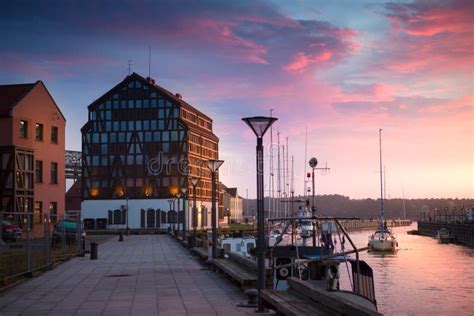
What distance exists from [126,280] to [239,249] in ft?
91.3

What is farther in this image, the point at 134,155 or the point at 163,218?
the point at 134,155

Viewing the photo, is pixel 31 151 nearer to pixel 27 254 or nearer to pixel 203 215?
pixel 27 254

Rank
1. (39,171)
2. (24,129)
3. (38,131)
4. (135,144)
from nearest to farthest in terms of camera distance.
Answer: (24,129), (39,171), (38,131), (135,144)

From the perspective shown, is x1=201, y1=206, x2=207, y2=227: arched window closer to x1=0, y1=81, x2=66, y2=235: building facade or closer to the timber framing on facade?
the timber framing on facade

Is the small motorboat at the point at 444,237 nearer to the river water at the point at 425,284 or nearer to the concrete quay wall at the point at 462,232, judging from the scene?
the concrete quay wall at the point at 462,232

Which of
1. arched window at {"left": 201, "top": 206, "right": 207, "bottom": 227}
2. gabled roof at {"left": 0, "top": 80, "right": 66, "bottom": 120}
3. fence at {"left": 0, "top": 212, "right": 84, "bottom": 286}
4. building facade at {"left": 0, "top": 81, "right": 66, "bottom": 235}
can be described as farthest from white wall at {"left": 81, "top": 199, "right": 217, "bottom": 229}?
fence at {"left": 0, "top": 212, "right": 84, "bottom": 286}

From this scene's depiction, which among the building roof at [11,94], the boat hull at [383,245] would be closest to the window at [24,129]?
the building roof at [11,94]

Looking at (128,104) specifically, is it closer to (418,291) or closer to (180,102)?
(180,102)

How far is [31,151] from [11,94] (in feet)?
20.3

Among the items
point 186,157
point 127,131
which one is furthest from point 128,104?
point 186,157

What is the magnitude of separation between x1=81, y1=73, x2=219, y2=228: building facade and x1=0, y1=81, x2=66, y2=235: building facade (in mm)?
43899

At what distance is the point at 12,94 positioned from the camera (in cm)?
6019

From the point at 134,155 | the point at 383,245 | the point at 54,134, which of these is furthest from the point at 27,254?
the point at 134,155

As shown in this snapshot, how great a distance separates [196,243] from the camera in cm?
4016
